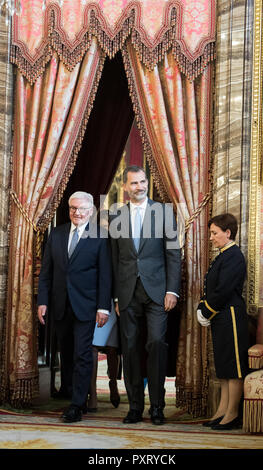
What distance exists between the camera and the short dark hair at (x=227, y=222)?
15.2 ft

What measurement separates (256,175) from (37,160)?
1682 millimetres

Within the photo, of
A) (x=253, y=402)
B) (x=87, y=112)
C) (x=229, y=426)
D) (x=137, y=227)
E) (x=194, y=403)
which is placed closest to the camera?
(x=253, y=402)

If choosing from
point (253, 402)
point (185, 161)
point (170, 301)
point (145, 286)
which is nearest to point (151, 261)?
point (145, 286)

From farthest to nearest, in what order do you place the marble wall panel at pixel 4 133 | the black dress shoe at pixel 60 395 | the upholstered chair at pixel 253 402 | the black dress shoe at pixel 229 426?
the black dress shoe at pixel 60 395, the marble wall panel at pixel 4 133, the black dress shoe at pixel 229 426, the upholstered chair at pixel 253 402

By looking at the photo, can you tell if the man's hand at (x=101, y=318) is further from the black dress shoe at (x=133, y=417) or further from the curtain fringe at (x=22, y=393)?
the curtain fringe at (x=22, y=393)

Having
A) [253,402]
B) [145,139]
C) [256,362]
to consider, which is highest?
[145,139]

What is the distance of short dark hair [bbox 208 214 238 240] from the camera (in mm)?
4637

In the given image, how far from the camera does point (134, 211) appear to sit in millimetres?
4820

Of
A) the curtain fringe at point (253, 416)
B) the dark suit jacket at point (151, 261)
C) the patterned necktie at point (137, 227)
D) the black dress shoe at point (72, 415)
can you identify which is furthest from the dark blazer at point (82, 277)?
the curtain fringe at point (253, 416)

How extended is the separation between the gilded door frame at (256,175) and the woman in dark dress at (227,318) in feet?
0.95

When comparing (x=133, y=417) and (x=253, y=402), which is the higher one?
(x=253, y=402)

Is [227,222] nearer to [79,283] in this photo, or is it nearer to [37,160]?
[79,283]

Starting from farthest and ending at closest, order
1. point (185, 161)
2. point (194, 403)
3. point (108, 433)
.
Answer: point (185, 161)
point (194, 403)
point (108, 433)

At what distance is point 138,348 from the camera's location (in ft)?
15.5
